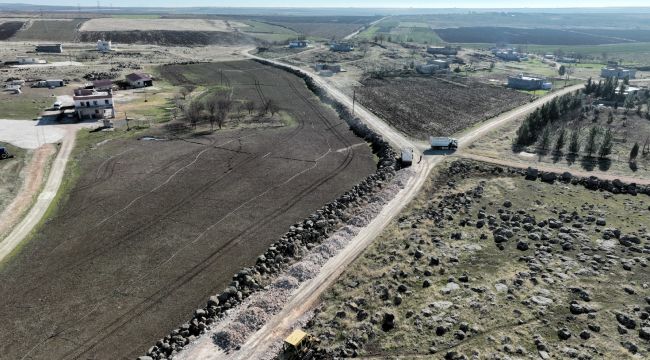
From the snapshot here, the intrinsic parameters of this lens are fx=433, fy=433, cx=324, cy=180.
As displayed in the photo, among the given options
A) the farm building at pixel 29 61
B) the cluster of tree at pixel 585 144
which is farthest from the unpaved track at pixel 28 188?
the farm building at pixel 29 61

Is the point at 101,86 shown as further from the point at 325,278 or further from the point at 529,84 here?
the point at 529,84

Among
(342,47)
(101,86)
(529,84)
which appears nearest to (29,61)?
(101,86)

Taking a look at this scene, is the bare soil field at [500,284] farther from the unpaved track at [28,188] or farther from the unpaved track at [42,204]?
the unpaved track at [28,188]

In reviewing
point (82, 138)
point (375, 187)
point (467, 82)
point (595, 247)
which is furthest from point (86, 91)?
point (467, 82)

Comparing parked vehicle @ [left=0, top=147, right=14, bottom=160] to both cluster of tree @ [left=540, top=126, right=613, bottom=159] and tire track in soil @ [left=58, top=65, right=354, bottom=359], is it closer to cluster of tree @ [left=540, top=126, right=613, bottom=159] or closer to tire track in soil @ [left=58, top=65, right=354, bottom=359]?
tire track in soil @ [left=58, top=65, right=354, bottom=359]

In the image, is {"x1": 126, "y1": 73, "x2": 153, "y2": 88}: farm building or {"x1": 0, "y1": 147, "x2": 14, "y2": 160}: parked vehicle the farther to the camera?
{"x1": 126, "y1": 73, "x2": 153, "y2": 88}: farm building

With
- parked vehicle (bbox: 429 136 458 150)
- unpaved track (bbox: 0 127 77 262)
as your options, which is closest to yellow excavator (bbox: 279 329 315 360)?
unpaved track (bbox: 0 127 77 262)
